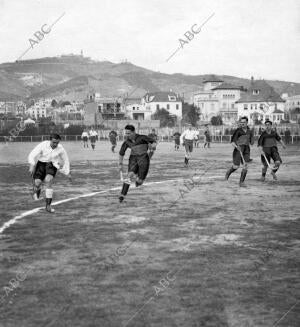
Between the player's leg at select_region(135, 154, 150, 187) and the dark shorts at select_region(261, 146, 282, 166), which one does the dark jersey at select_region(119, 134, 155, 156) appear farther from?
the dark shorts at select_region(261, 146, 282, 166)

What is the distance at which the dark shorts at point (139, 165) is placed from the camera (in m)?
10.9

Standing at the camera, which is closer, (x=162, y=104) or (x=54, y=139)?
(x=54, y=139)

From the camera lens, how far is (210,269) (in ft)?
18.1

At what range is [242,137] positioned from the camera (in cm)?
1373

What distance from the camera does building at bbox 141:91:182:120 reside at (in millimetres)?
123250

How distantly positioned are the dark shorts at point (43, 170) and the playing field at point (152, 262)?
2.19 ft

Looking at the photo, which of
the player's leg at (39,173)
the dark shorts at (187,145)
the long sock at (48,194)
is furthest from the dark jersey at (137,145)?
the dark shorts at (187,145)

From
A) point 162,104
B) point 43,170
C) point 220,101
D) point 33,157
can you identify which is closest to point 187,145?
point 43,170

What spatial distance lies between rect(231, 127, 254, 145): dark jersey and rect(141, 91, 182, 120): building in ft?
357

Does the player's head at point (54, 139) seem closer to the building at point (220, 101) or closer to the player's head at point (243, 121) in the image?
the player's head at point (243, 121)

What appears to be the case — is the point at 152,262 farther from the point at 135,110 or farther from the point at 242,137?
the point at 135,110

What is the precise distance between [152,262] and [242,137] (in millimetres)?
8489

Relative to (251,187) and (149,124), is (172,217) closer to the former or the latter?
(251,187)

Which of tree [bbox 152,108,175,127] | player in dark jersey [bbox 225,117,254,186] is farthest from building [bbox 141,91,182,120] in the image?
player in dark jersey [bbox 225,117,254,186]
